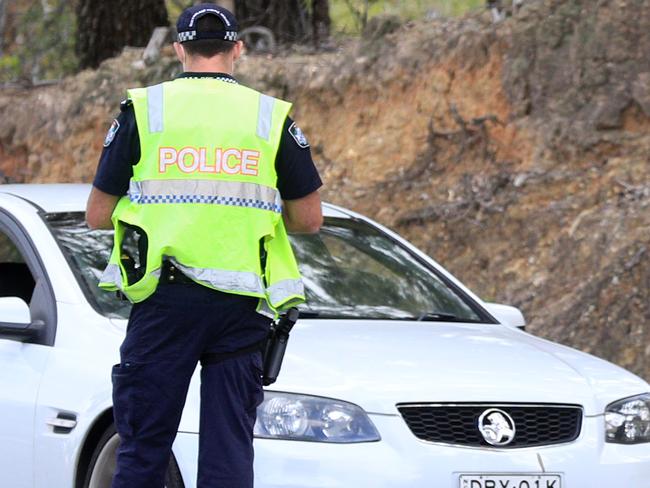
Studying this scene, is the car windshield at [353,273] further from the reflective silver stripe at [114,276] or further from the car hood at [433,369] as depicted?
the reflective silver stripe at [114,276]

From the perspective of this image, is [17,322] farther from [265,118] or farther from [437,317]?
[437,317]

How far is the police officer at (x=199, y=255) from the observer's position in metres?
4.11

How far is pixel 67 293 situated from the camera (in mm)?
5328

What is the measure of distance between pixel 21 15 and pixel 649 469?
1387 centimetres

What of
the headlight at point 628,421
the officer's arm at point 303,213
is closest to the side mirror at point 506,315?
the headlight at point 628,421

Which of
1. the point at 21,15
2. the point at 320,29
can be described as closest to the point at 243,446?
the point at 320,29

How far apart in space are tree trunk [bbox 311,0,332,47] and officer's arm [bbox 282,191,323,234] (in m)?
9.13

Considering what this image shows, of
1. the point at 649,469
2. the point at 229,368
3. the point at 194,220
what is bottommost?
the point at 649,469

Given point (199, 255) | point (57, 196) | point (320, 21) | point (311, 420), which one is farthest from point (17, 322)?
point (320, 21)

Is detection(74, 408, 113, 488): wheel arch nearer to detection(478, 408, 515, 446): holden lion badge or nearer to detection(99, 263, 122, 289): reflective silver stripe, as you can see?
detection(99, 263, 122, 289): reflective silver stripe

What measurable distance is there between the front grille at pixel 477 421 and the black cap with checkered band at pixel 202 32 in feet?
4.39

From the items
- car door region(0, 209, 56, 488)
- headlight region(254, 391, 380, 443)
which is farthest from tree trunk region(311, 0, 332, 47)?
headlight region(254, 391, 380, 443)

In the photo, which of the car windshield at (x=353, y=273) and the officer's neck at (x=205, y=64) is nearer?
the officer's neck at (x=205, y=64)

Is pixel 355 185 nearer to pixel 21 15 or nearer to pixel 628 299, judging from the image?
pixel 628 299
